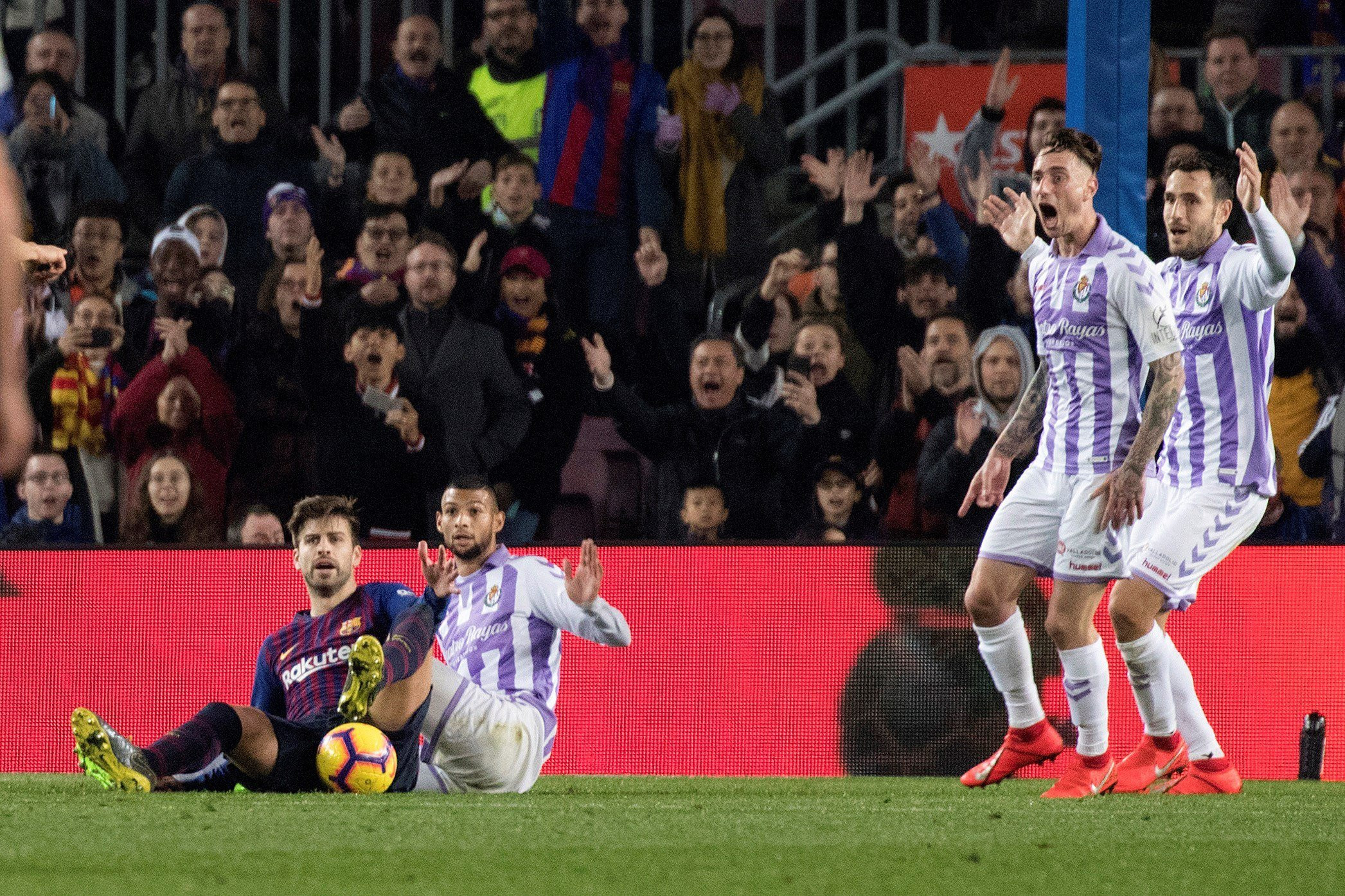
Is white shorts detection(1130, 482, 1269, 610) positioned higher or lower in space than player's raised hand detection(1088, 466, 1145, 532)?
lower

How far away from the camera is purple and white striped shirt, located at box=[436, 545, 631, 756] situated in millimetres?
6668

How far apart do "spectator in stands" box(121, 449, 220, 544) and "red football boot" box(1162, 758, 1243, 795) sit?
168 inches

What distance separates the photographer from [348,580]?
6602mm

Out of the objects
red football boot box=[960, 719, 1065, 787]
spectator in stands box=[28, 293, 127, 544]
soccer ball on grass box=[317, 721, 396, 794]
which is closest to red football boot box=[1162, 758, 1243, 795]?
red football boot box=[960, 719, 1065, 787]

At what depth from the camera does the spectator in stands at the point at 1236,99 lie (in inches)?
349

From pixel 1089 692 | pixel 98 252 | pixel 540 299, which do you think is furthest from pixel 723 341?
pixel 98 252

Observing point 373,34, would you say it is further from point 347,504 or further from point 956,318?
point 347,504

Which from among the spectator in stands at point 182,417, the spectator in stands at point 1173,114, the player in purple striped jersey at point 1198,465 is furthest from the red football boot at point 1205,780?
the spectator in stands at point 182,417

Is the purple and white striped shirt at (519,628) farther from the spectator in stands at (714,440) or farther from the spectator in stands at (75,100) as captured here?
the spectator in stands at (75,100)

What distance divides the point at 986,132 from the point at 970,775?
3591mm

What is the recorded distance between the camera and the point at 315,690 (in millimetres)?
6328

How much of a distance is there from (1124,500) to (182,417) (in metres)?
4.47

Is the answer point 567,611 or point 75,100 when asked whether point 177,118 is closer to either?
point 75,100

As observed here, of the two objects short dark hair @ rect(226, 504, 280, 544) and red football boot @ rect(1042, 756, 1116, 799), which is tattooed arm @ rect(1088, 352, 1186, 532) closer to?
red football boot @ rect(1042, 756, 1116, 799)
